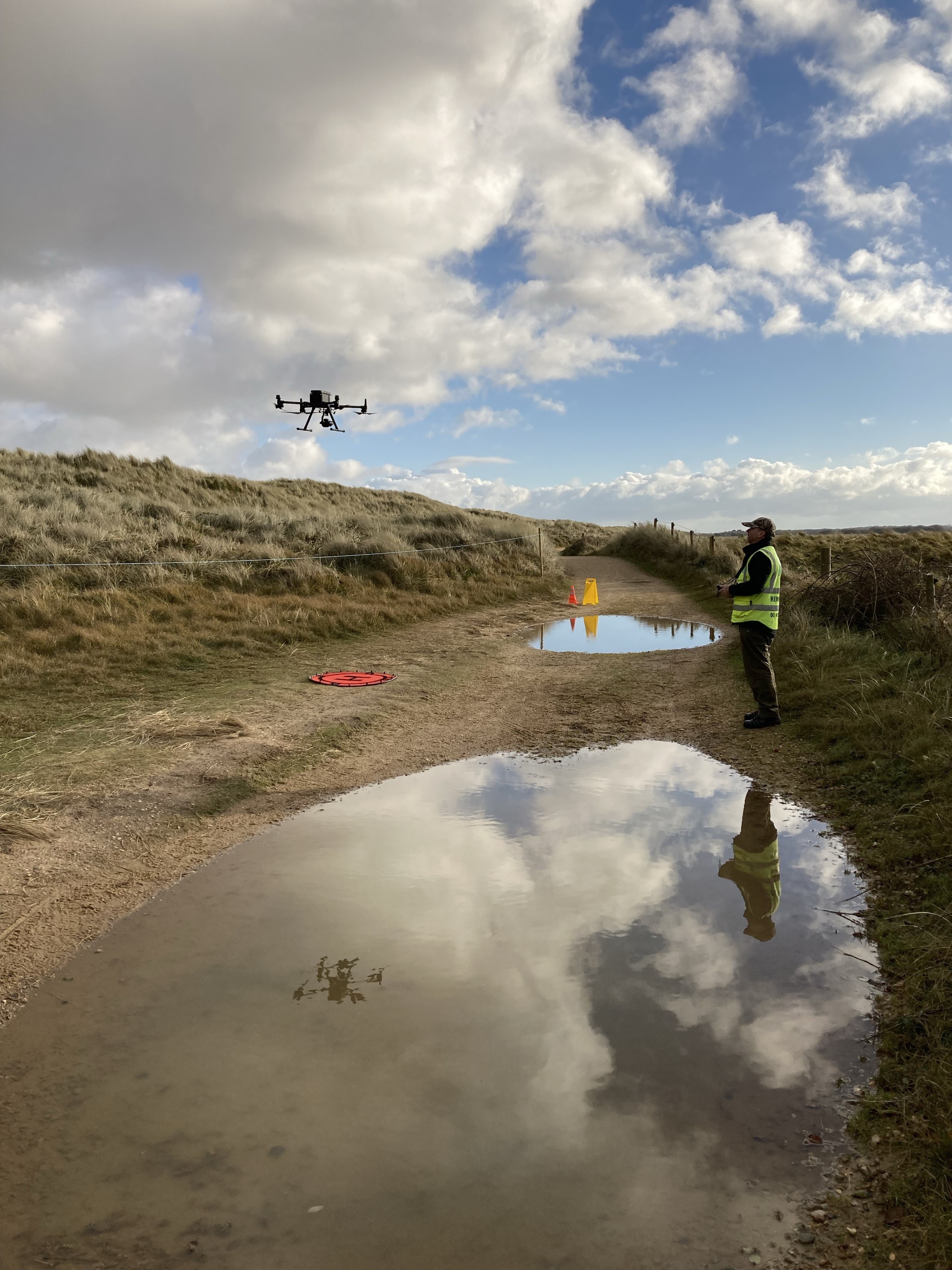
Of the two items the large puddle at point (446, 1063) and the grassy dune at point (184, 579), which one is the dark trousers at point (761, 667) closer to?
the large puddle at point (446, 1063)

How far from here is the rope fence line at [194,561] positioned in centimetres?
1309

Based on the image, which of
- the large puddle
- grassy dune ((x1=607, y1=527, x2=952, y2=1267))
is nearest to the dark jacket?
→ grassy dune ((x1=607, y1=527, x2=952, y2=1267))

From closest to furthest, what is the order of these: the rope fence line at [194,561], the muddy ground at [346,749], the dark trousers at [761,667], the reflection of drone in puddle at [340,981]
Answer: the reflection of drone in puddle at [340,981] < the muddy ground at [346,749] < the dark trousers at [761,667] < the rope fence line at [194,561]

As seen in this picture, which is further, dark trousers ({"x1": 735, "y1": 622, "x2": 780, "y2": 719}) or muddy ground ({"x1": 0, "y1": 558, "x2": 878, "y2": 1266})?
dark trousers ({"x1": 735, "y1": 622, "x2": 780, "y2": 719})

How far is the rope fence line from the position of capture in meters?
13.1

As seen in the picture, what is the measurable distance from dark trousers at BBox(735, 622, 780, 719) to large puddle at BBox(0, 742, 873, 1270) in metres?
3.22

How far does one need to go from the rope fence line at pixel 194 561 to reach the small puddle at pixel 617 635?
4.78m

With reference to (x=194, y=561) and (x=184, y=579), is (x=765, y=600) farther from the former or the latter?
(x=194, y=561)

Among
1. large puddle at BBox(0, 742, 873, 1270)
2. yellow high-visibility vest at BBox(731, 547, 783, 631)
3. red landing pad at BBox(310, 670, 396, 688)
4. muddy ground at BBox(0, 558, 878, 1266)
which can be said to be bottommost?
large puddle at BBox(0, 742, 873, 1270)

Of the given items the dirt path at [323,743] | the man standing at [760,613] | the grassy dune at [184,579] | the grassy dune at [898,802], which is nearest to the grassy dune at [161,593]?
the grassy dune at [184,579]

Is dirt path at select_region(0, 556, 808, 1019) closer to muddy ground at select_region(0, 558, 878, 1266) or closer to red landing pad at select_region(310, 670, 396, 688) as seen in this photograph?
muddy ground at select_region(0, 558, 878, 1266)

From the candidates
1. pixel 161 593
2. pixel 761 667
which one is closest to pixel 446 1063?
pixel 761 667

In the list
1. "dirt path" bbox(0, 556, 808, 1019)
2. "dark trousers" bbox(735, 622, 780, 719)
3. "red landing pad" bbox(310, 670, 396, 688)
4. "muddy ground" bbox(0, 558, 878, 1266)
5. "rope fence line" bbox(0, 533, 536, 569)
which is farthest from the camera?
"rope fence line" bbox(0, 533, 536, 569)

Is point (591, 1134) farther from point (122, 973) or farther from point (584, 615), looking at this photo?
point (584, 615)
